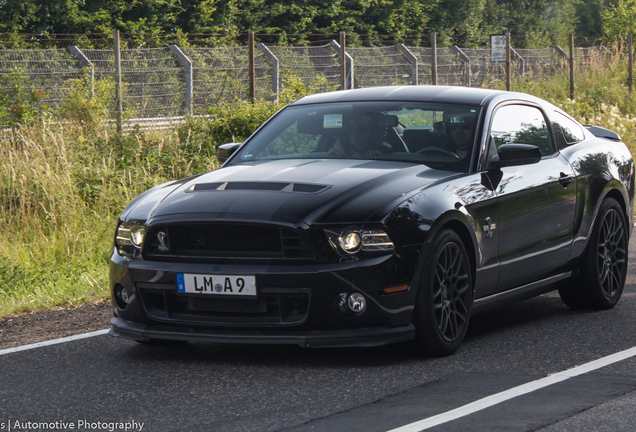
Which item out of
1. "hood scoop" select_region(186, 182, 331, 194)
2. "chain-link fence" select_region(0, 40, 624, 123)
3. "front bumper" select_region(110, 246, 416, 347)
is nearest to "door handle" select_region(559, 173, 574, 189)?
"front bumper" select_region(110, 246, 416, 347)

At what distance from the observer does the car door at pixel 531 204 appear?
19.7 feet

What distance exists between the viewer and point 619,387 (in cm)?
477

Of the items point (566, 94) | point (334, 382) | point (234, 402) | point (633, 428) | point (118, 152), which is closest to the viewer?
point (633, 428)

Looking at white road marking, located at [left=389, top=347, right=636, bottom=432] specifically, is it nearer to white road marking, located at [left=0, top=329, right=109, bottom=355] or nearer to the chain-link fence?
white road marking, located at [left=0, top=329, right=109, bottom=355]

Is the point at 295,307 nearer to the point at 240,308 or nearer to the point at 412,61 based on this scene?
the point at 240,308

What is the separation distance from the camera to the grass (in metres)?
8.23

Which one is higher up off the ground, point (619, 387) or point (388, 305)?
point (388, 305)

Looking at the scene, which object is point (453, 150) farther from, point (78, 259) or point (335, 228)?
point (78, 259)

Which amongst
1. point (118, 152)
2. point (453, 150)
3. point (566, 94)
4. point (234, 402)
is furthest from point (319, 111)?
point (566, 94)

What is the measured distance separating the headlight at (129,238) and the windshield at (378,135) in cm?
119

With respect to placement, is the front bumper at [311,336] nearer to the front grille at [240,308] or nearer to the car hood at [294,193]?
the front grille at [240,308]

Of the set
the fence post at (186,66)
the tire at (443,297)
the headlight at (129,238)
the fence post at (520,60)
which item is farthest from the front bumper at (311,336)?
the fence post at (520,60)

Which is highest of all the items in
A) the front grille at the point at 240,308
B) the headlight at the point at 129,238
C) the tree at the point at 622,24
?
the tree at the point at 622,24

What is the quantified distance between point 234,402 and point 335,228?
1044 millimetres
